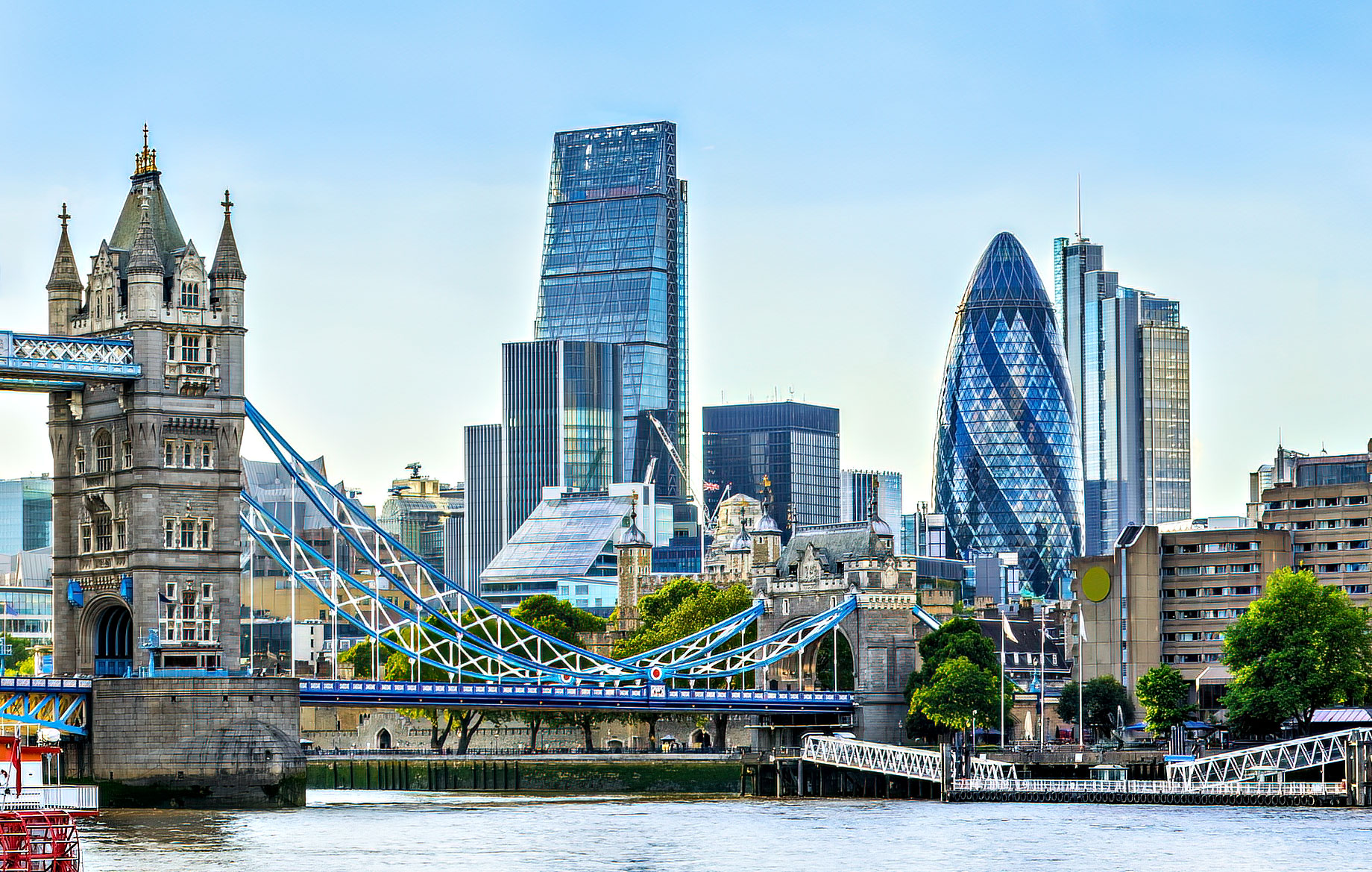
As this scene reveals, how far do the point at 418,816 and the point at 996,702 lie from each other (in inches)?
1781

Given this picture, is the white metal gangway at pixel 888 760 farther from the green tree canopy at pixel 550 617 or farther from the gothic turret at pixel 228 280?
the green tree canopy at pixel 550 617

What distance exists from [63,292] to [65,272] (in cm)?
100

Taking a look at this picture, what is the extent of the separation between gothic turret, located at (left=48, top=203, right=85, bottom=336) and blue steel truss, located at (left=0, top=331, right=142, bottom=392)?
12.6 ft

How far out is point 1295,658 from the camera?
134m

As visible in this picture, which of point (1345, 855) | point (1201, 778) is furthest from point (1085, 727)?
point (1345, 855)

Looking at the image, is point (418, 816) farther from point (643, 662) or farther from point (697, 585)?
point (697, 585)

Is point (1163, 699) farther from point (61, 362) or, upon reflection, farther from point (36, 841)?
point (36, 841)

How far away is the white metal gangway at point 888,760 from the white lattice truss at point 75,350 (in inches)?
1576

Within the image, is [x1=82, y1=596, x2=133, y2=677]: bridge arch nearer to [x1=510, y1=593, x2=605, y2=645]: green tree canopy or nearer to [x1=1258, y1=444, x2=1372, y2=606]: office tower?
[x1=510, y1=593, x2=605, y2=645]: green tree canopy

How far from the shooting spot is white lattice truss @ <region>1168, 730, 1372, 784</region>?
117625 mm

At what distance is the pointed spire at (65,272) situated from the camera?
5054 inches

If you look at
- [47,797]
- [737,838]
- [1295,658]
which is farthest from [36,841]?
[1295,658]

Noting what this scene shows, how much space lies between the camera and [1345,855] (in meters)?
89.4

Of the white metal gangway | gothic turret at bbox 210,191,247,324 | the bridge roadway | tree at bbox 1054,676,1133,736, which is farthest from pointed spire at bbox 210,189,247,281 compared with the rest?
tree at bbox 1054,676,1133,736
